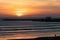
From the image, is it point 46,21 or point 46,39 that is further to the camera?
point 46,21

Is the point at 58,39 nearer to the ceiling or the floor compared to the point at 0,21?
nearer to the floor

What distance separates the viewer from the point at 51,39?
36.1ft

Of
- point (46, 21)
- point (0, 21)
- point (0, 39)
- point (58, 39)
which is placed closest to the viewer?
point (58, 39)

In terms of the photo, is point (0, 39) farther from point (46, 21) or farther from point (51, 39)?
point (46, 21)

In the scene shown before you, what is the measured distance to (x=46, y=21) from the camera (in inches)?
1569

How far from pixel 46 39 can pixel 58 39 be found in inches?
30.2

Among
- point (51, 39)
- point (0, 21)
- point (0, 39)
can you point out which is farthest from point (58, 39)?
point (0, 21)

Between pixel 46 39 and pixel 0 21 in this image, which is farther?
pixel 0 21

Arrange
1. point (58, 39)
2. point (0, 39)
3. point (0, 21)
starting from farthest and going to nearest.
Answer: point (0, 21) < point (0, 39) < point (58, 39)

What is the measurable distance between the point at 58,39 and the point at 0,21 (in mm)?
25640

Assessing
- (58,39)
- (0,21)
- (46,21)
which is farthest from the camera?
(46,21)

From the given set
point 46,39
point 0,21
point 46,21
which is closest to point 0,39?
point 46,39

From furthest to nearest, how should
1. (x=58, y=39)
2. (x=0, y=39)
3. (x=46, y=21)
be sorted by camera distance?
(x=46, y=21) → (x=0, y=39) → (x=58, y=39)

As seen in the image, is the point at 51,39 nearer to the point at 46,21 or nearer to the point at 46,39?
the point at 46,39
